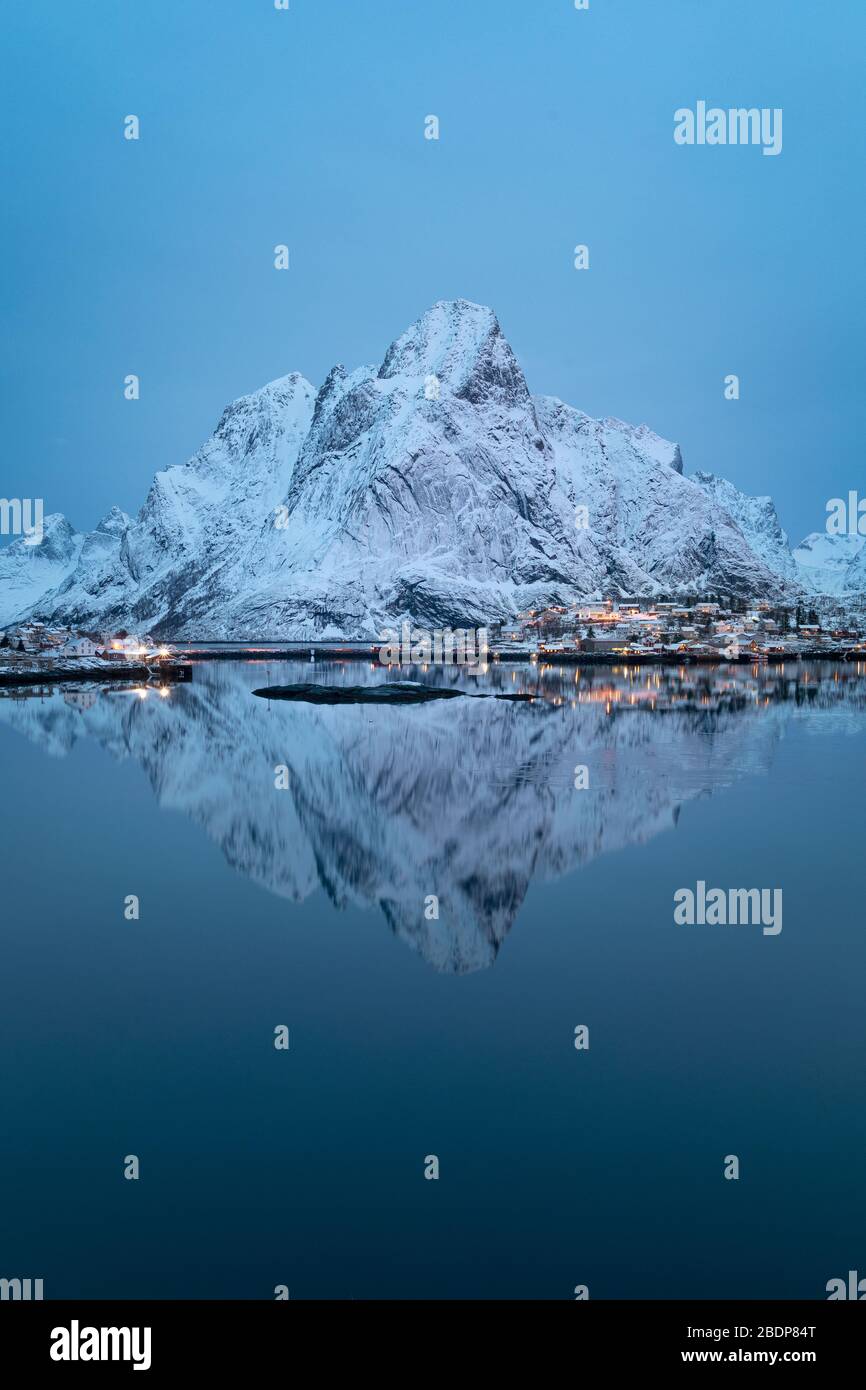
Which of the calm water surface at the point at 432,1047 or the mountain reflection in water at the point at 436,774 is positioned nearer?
the calm water surface at the point at 432,1047

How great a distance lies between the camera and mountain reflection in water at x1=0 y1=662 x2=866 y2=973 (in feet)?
69.9

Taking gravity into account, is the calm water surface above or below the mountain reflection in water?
below

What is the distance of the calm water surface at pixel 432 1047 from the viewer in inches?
363

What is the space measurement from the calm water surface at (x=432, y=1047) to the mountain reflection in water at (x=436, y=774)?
19cm

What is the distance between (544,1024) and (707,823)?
13.7 metres

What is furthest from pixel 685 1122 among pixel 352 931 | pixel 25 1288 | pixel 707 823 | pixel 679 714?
pixel 679 714

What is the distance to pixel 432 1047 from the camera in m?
13.1

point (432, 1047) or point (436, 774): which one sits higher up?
point (436, 774)

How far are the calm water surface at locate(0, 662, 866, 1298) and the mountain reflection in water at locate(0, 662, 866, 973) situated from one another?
0.19 metres

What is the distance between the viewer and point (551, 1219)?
9523 mm

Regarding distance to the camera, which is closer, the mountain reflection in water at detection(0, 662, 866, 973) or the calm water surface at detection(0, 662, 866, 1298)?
the calm water surface at detection(0, 662, 866, 1298)

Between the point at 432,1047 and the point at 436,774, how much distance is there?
855 inches

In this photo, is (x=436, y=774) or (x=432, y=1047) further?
(x=436, y=774)
